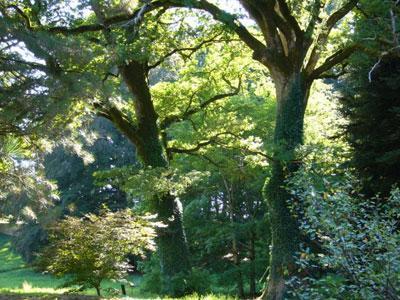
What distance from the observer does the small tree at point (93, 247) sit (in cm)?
680

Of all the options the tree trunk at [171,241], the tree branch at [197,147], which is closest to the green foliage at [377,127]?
the tree branch at [197,147]

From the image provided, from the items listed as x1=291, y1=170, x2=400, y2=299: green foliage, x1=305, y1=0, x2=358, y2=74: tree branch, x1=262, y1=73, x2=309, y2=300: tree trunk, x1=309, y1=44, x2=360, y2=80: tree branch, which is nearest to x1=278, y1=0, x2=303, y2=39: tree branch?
x1=305, y1=0, x2=358, y2=74: tree branch

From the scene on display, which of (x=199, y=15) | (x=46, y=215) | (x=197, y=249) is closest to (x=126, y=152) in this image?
(x=197, y=249)

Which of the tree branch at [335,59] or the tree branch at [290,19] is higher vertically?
the tree branch at [290,19]

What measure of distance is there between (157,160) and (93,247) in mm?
4799

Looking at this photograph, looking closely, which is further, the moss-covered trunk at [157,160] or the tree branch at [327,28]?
the moss-covered trunk at [157,160]

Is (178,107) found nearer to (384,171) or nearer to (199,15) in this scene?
(199,15)

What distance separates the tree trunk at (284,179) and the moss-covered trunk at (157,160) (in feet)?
9.98

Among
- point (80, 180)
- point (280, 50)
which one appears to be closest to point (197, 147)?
point (280, 50)

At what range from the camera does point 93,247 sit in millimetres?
6828

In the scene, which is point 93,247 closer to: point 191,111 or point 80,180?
point 191,111

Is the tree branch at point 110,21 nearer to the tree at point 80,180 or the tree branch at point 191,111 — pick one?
the tree branch at point 191,111

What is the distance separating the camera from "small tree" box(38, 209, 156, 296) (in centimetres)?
680

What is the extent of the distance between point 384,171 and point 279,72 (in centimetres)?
283
